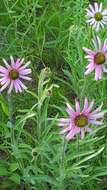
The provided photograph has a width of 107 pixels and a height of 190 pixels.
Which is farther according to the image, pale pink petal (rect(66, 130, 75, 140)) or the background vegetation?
the background vegetation

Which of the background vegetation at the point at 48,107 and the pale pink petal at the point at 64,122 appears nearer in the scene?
the pale pink petal at the point at 64,122

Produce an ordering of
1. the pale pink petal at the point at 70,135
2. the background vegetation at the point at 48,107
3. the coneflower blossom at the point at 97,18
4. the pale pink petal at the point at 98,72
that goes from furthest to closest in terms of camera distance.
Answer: the coneflower blossom at the point at 97,18, the background vegetation at the point at 48,107, the pale pink petal at the point at 98,72, the pale pink petal at the point at 70,135

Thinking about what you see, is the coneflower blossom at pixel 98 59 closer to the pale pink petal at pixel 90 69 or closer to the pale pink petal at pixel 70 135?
the pale pink petal at pixel 90 69

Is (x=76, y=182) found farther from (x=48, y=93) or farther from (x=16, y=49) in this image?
(x=16, y=49)

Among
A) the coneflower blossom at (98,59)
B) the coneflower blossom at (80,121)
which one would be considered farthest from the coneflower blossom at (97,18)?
the coneflower blossom at (80,121)

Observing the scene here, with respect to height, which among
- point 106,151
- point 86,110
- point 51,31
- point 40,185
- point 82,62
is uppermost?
point 51,31

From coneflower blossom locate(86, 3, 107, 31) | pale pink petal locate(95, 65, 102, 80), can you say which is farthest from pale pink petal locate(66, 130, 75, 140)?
coneflower blossom locate(86, 3, 107, 31)

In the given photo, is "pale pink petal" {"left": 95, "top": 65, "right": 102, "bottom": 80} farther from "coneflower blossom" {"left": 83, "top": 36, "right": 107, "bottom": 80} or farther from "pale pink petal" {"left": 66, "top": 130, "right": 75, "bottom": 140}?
"pale pink petal" {"left": 66, "top": 130, "right": 75, "bottom": 140}

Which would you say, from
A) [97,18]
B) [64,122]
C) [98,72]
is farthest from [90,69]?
[97,18]


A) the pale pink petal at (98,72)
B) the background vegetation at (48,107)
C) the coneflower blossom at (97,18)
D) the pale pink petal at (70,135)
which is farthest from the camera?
the coneflower blossom at (97,18)

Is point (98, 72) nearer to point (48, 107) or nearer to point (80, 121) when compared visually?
point (80, 121)

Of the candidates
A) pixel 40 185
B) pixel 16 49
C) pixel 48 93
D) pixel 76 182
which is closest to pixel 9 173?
pixel 40 185
